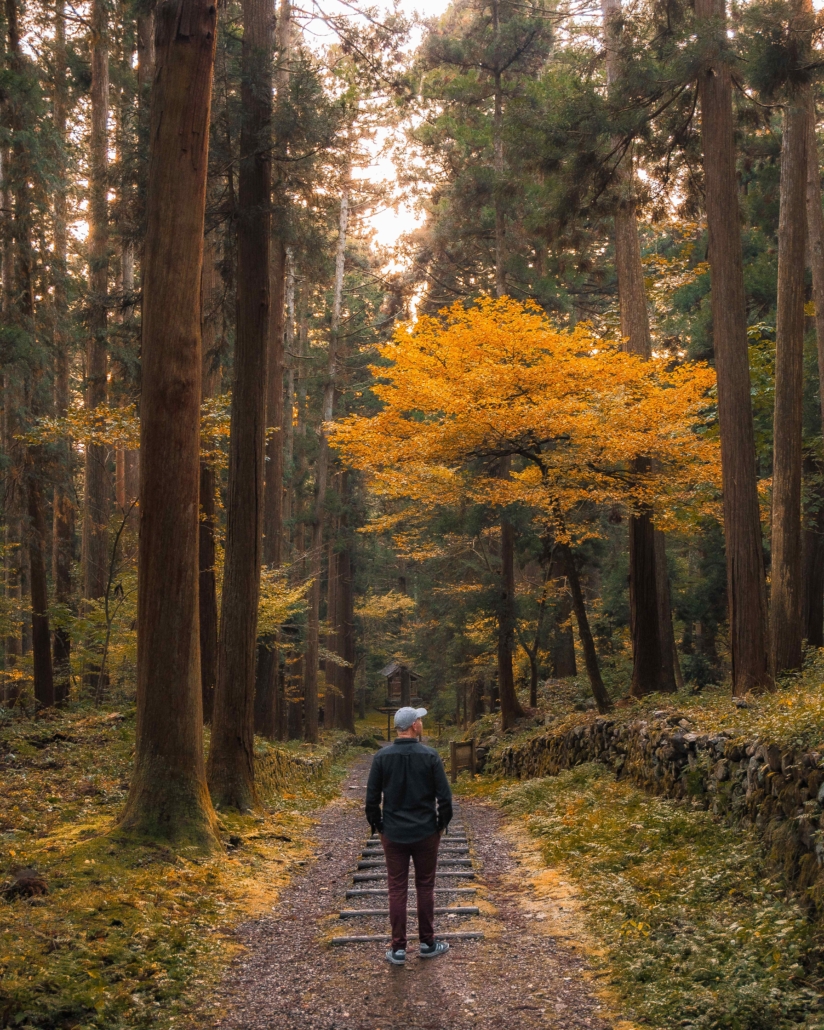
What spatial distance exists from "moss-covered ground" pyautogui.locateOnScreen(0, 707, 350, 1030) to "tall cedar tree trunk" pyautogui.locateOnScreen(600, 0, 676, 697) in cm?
645

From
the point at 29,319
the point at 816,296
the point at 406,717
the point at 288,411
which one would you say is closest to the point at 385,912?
the point at 406,717

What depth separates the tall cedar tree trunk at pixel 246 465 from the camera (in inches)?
390

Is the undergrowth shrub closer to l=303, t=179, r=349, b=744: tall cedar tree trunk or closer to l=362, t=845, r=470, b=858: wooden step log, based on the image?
l=362, t=845, r=470, b=858: wooden step log

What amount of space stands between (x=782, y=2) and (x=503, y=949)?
10581 mm

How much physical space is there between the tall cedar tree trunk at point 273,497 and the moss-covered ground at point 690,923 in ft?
31.0

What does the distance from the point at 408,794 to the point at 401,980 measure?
3.24 feet

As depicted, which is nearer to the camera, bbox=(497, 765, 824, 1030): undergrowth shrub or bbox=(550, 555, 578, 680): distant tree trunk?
bbox=(497, 765, 824, 1030): undergrowth shrub

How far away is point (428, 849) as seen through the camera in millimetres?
5129

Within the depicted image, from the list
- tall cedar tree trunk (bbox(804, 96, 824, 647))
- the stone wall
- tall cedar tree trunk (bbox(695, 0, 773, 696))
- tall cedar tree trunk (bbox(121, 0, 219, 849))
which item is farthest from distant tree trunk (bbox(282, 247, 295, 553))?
tall cedar tree trunk (bbox(121, 0, 219, 849))

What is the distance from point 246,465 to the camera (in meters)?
10.0

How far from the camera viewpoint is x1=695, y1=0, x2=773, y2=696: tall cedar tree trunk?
9742 millimetres

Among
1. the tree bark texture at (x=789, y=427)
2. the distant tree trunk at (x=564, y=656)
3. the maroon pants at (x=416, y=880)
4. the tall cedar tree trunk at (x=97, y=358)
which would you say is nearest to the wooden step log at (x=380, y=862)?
the maroon pants at (x=416, y=880)

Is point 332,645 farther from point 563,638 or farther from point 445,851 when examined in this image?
point 445,851

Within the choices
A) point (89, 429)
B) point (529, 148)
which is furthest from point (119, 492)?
point (529, 148)
